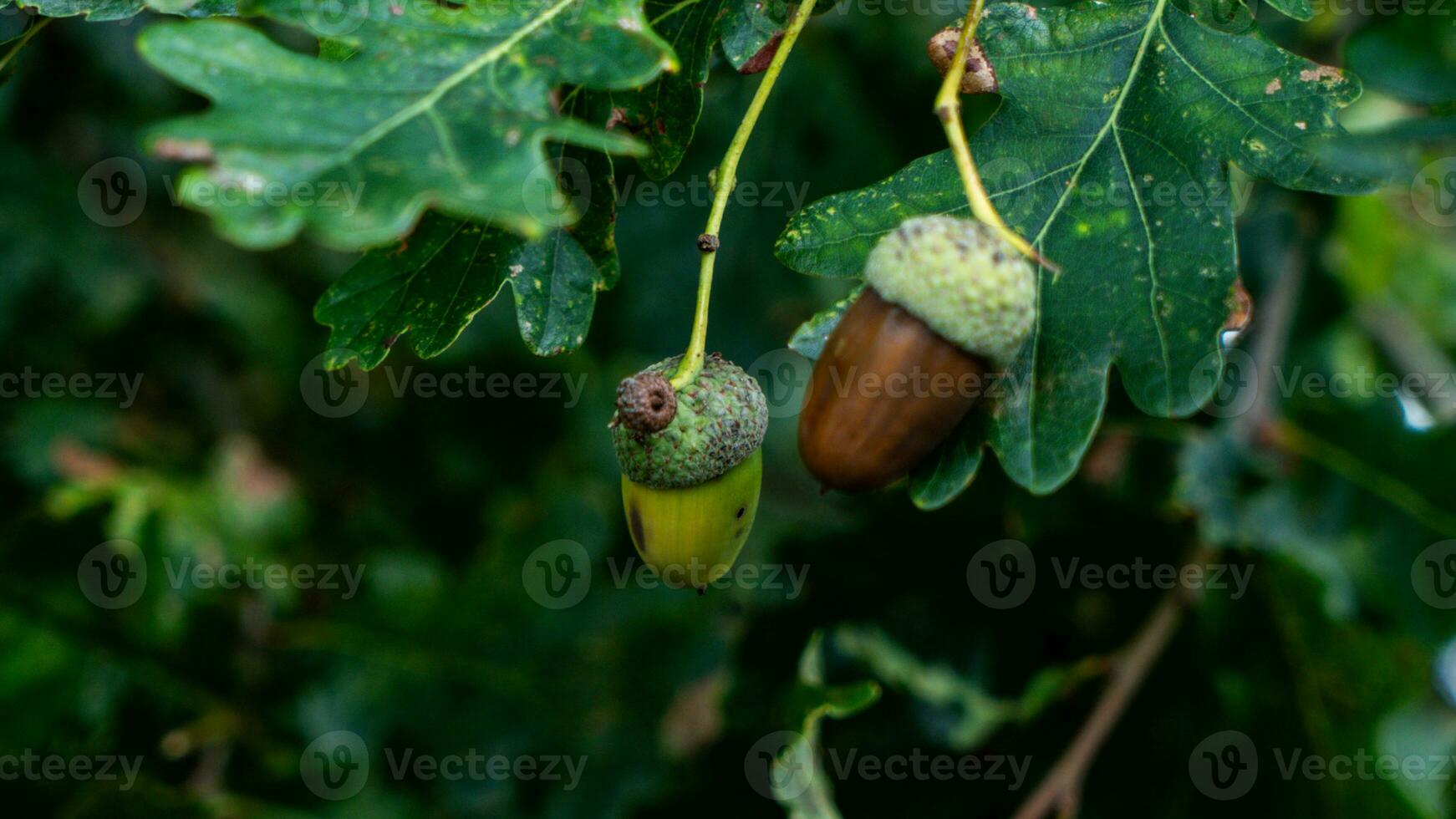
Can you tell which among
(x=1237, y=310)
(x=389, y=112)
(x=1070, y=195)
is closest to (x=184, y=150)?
(x=389, y=112)

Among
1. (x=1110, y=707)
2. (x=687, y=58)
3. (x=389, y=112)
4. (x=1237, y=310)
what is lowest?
(x=1110, y=707)

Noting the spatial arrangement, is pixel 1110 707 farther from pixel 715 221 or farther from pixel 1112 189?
pixel 715 221

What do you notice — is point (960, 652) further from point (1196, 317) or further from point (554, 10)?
point (554, 10)

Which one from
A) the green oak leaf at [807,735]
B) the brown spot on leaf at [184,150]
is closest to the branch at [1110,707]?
the green oak leaf at [807,735]

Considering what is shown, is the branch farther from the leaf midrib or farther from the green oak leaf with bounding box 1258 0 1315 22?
the green oak leaf with bounding box 1258 0 1315 22

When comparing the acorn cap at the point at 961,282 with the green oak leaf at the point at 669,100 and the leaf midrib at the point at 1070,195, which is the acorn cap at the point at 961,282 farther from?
the green oak leaf at the point at 669,100

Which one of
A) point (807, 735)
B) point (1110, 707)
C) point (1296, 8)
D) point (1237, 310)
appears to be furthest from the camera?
point (1110, 707)
